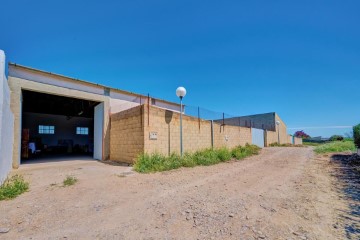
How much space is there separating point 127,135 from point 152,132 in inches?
64.8

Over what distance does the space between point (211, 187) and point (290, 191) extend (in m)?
1.80

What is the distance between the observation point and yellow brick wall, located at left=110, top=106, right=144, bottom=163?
327 inches

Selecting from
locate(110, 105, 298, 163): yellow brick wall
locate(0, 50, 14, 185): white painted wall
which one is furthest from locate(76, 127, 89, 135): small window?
locate(0, 50, 14, 185): white painted wall

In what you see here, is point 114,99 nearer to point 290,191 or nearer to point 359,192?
point 290,191

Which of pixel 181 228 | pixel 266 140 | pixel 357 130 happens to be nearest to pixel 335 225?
pixel 181 228

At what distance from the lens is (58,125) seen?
20.6 metres

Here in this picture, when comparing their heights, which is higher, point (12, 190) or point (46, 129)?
point (46, 129)

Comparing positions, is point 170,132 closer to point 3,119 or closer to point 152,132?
point 152,132

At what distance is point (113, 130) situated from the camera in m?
10.6

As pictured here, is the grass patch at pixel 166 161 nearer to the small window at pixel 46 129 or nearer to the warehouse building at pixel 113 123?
the warehouse building at pixel 113 123

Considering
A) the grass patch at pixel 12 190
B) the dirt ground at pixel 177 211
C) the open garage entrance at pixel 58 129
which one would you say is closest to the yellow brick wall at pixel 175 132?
the dirt ground at pixel 177 211

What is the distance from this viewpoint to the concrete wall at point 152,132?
8.16 meters

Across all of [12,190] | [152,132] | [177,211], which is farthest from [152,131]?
[177,211]

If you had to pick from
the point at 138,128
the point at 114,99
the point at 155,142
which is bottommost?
the point at 155,142
